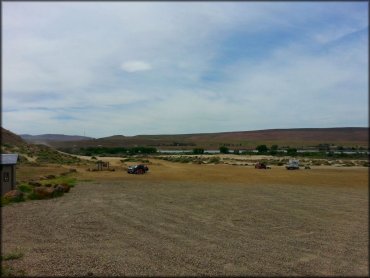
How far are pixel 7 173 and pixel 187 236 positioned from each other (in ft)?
50.7

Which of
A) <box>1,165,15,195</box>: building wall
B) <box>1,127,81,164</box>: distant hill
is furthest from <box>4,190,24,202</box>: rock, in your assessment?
<box>1,127,81,164</box>: distant hill

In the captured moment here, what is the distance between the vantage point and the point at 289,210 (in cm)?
2048

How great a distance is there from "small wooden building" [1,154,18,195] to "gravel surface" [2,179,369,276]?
3.21m

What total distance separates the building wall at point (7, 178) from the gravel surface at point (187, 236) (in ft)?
10.5

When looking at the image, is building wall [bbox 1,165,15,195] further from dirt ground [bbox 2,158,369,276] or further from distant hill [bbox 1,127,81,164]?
distant hill [bbox 1,127,81,164]

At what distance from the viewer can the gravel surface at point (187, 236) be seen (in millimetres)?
10609

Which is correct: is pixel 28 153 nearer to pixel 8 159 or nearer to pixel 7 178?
pixel 7 178

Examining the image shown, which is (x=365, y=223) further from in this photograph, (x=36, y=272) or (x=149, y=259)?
(x=36, y=272)

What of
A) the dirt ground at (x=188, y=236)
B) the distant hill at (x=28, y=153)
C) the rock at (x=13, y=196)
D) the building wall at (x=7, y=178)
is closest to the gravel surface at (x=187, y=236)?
the dirt ground at (x=188, y=236)

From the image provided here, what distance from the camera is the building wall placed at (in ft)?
81.4

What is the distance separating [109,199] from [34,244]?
11.9 metres

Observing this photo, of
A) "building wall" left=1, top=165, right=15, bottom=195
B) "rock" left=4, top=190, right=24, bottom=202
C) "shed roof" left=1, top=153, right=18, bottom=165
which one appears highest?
"shed roof" left=1, top=153, right=18, bottom=165

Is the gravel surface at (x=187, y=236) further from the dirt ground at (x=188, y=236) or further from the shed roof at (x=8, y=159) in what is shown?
the shed roof at (x=8, y=159)

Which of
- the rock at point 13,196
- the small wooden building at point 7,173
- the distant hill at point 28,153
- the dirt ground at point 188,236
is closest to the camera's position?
the dirt ground at point 188,236
